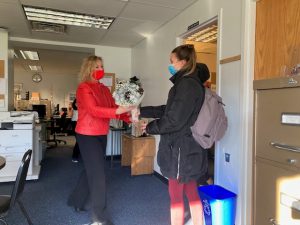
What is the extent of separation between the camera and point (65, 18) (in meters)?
3.84

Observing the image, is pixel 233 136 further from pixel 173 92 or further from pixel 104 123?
pixel 104 123

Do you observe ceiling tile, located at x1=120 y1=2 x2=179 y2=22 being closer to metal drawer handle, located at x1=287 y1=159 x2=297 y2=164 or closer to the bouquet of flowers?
the bouquet of flowers

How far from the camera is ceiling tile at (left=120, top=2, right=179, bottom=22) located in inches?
131

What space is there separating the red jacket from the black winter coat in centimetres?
52

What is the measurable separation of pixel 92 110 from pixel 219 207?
1346 mm

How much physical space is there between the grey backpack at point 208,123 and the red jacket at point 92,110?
2.46 ft

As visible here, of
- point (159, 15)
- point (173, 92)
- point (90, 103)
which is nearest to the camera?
point (173, 92)

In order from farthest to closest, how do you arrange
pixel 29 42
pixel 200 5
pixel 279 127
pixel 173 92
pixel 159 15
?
pixel 29 42 < pixel 159 15 < pixel 200 5 < pixel 173 92 < pixel 279 127

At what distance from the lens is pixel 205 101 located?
1.90 m

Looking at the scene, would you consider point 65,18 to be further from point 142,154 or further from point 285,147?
point 285,147

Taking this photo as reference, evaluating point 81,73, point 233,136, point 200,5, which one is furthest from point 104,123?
point 200,5

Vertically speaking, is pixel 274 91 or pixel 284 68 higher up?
pixel 284 68

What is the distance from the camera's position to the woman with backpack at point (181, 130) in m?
1.78

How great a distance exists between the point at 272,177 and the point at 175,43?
2.60 m
